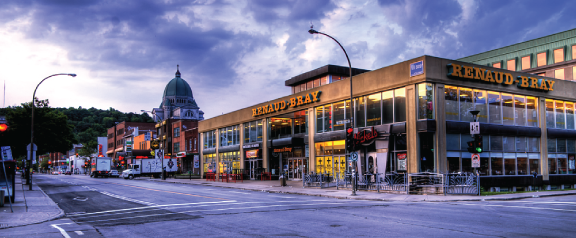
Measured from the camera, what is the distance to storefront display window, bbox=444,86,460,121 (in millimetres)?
28422

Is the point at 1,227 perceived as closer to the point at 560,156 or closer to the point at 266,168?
the point at 266,168

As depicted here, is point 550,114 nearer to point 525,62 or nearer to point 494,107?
point 494,107

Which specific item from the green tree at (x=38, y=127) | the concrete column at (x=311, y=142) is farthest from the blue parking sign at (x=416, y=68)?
the green tree at (x=38, y=127)

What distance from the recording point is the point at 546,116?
34031mm

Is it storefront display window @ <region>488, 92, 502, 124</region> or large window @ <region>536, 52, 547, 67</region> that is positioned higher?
large window @ <region>536, 52, 547, 67</region>

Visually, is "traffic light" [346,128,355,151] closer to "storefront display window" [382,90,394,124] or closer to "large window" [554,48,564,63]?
"storefront display window" [382,90,394,124]

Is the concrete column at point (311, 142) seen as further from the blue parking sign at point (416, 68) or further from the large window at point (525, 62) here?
the large window at point (525, 62)

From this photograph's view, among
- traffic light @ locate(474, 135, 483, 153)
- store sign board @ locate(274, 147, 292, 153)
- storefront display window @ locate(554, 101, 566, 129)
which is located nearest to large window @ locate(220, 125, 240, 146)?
store sign board @ locate(274, 147, 292, 153)

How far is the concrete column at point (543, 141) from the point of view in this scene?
108ft

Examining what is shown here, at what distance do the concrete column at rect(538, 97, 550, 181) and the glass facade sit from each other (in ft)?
1.50

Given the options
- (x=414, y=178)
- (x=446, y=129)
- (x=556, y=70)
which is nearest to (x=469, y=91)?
(x=446, y=129)

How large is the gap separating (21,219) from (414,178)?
20489 millimetres

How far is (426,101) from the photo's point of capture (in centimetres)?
2780

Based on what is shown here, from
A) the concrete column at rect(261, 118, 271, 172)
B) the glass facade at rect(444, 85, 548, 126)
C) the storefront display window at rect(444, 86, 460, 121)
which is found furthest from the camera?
the concrete column at rect(261, 118, 271, 172)
